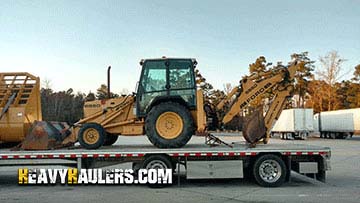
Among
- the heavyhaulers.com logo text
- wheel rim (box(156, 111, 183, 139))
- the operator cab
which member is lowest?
the heavyhaulers.com logo text

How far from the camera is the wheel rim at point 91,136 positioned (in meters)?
12.2

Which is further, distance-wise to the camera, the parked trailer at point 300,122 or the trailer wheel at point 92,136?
the parked trailer at point 300,122

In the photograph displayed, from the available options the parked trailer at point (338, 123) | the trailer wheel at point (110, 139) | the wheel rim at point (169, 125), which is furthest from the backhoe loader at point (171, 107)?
Answer: the parked trailer at point (338, 123)

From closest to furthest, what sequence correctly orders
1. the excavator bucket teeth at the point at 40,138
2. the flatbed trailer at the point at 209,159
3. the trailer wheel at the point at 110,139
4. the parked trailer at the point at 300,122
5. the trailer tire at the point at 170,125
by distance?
1. the flatbed trailer at the point at 209,159
2. the trailer tire at the point at 170,125
3. the excavator bucket teeth at the point at 40,138
4. the trailer wheel at the point at 110,139
5. the parked trailer at the point at 300,122

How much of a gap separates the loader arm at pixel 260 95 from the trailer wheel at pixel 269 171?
3.40 ft

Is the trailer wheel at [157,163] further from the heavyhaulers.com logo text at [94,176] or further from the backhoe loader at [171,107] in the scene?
the backhoe loader at [171,107]

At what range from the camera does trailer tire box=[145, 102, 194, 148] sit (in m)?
11.8

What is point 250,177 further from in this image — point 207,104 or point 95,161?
point 95,161

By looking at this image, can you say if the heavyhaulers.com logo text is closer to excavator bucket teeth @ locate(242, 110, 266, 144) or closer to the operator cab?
the operator cab

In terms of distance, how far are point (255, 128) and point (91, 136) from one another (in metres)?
5.17

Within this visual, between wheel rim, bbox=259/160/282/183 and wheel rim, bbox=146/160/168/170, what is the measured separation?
2836 millimetres

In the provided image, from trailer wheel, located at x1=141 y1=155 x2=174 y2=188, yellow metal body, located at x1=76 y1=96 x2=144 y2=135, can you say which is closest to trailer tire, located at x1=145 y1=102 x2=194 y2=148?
trailer wheel, located at x1=141 y1=155 x2=174 y2=188

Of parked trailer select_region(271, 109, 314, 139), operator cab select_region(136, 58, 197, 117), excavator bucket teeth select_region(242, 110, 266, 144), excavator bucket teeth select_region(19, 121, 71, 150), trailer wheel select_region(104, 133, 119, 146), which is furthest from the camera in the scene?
parked trailer select_region(271, 109, 314, 139)

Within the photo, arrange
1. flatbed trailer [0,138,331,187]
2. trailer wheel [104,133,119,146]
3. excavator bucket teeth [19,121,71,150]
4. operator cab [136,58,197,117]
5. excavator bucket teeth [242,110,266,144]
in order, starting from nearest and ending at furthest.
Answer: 1. flatbed trailer [0,138,331,187]
2. excavator bucket teeth [19,121,71,150]
3. operator cab [136,58,197,117]
4. excavator bucket teeth [242,110,266,144]
5. trailer wheel [104,133,119,146]
